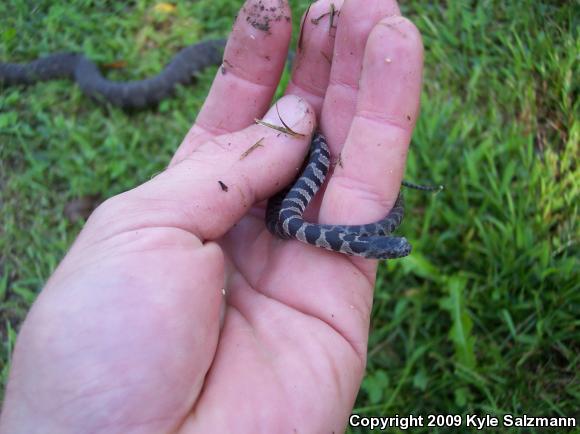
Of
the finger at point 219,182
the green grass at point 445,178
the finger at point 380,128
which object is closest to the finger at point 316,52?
the finger at point 219,182

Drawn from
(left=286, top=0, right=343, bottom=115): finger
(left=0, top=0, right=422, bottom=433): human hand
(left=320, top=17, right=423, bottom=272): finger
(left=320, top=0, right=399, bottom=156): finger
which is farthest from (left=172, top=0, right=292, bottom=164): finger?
(left=320, top=17, right=423, bottom=272): finger

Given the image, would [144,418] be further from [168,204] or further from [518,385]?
[518,385]

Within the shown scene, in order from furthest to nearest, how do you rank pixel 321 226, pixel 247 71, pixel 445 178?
1. pixel 445 178
2. pixel 247 71
3. pixel 321 226

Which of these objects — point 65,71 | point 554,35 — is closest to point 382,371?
point 554,35

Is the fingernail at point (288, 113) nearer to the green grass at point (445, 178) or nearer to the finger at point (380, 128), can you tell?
the finger at point (380, 128)

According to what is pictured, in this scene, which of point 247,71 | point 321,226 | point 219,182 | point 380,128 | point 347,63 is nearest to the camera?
point 219,182

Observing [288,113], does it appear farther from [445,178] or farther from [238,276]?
[445,178]

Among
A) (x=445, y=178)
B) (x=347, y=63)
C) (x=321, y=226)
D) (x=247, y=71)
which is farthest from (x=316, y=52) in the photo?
(x=445, y=178)
